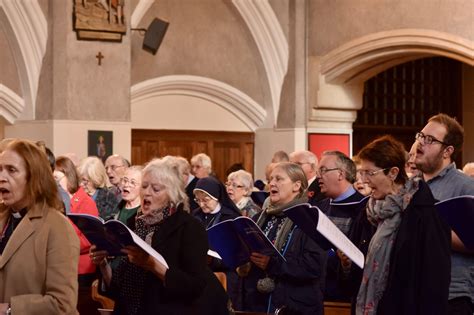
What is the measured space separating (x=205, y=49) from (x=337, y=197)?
9102mm

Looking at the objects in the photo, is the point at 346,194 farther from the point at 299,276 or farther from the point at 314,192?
the point at 314,192

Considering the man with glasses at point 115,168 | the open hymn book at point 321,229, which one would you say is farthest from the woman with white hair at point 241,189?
the open hymn book at point 321,229

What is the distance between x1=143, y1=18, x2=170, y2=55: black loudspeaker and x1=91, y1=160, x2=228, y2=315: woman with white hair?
32.1 ft

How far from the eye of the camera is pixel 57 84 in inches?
541

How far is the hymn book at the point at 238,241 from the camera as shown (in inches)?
235

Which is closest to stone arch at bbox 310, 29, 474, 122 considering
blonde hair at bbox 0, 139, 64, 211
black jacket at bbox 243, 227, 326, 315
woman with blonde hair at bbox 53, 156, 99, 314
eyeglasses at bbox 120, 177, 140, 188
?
woman with blonde hair at bbox 53, 156, 99, 314

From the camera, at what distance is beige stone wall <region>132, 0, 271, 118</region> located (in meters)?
15.1

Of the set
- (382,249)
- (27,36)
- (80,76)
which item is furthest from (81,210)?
(27,36)

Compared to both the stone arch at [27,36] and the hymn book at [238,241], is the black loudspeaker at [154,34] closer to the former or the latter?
the stone arch at [27,36]

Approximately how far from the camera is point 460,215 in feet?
16.4

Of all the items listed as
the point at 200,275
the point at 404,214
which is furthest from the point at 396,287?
the point at 200,275

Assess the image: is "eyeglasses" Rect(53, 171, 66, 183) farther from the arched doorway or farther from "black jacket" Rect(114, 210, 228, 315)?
the arched doorway

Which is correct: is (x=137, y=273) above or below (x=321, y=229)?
below

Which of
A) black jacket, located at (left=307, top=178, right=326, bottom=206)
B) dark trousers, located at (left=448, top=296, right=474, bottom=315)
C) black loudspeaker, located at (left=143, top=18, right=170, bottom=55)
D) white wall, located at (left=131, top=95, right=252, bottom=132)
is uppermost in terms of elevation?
black loudspeaker, located at (left=143, top=18, right=170, bottom=55)
